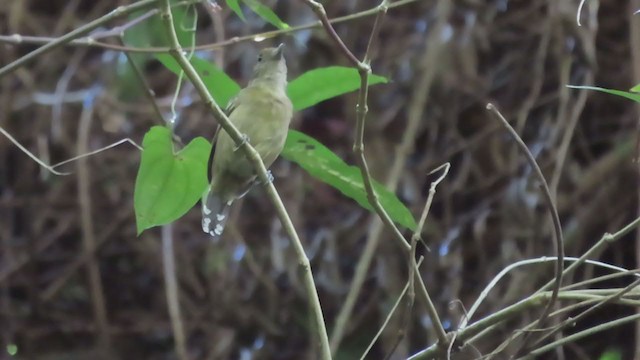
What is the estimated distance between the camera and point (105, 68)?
3.14 metres

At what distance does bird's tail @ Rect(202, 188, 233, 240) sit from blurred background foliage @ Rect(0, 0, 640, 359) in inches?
33.1

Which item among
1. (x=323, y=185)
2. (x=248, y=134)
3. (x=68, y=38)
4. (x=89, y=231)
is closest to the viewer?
(x=68, y=38)

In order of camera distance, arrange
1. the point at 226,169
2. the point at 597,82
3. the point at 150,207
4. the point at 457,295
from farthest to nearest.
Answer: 1. the point at 597,82
2. the point at 457,295
3. the point at 226,169
4. the point at 150,207

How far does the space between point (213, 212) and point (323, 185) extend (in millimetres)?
1064

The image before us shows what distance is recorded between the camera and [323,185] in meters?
3.04

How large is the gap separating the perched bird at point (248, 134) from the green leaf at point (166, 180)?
24.3 inches

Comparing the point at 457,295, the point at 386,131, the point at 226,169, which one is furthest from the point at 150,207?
the point at 386,131

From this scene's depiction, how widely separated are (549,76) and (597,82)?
5.5 inches

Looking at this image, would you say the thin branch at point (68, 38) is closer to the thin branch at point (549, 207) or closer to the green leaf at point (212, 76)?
the green leaf at point (212, 76)

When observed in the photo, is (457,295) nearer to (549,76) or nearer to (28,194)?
(549,76)

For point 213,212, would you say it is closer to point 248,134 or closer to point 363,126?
point 248,134

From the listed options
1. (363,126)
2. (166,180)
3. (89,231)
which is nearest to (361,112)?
(363,126)

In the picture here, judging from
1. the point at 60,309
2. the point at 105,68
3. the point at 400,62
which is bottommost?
the point at 60,309

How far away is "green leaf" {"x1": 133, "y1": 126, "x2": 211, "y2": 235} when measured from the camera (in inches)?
47.3
